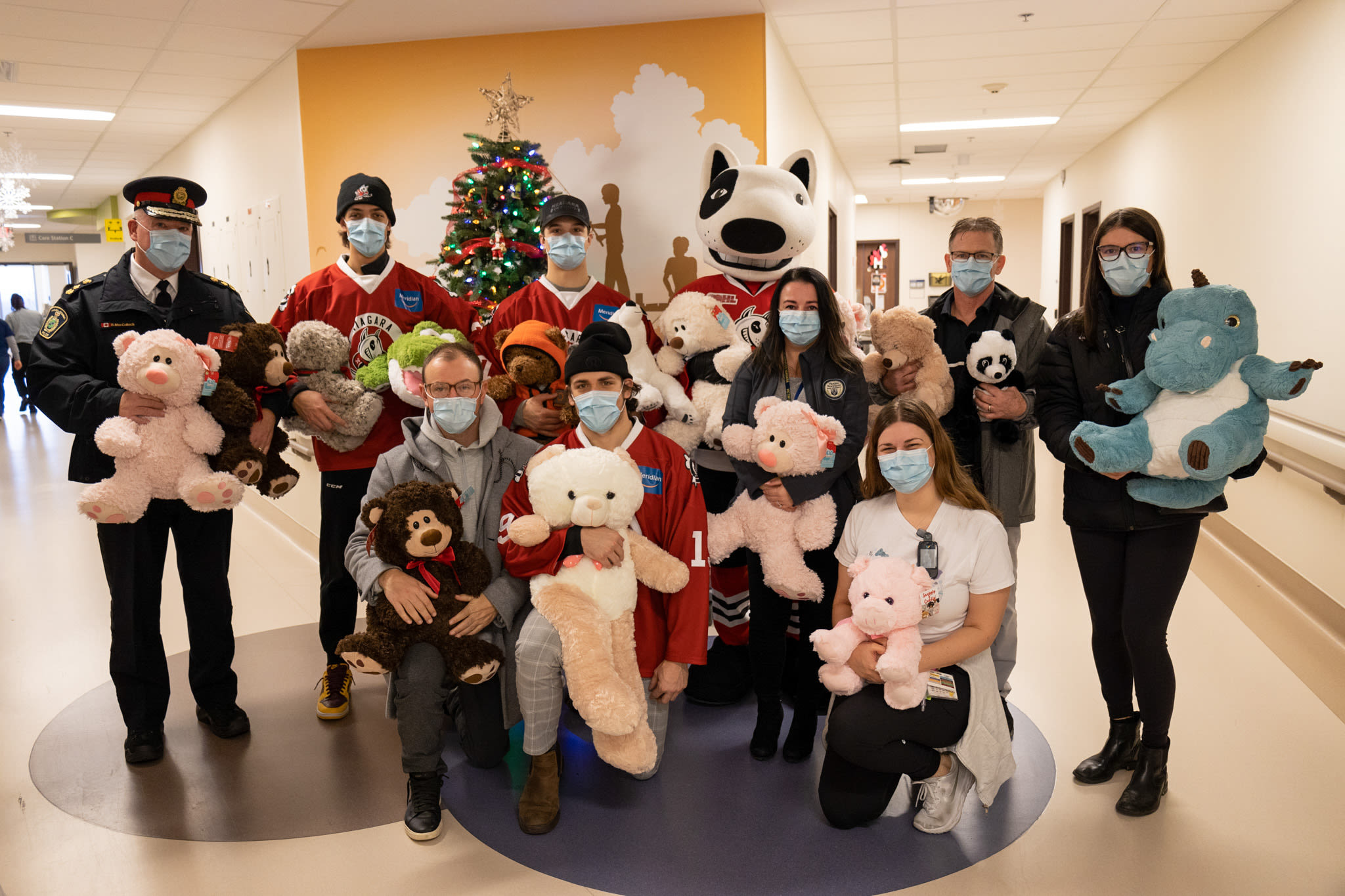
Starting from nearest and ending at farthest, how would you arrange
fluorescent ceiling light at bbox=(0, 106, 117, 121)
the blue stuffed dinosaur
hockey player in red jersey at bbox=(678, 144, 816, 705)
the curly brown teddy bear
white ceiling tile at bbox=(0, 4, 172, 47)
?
the blue stuffed dinosaur, the curly brown teddy bear, hockey player in red jersey at bbox=(678, 144, 816, 705), white ceiling tile at bbox=(0, 4, 172, 47), fluorescent ceiling light at bbox=(0, 106, 117, 121)

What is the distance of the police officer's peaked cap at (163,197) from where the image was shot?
2818 mm

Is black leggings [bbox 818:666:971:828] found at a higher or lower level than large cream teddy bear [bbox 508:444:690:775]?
lower

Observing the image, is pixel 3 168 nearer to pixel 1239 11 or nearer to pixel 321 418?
pixel 321 418

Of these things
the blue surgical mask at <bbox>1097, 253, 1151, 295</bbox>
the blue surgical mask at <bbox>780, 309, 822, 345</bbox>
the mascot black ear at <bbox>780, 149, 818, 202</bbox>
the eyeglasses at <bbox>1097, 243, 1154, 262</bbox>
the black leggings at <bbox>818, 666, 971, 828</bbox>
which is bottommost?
the black leggings at <bbox>818, 666, 971, 828</bbox>

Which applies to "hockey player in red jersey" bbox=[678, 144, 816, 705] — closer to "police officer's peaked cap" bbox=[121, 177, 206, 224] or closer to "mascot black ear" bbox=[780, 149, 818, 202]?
"mascot black ear" bbox=[780, 149, 818, 202]

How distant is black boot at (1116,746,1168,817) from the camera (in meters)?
2.57

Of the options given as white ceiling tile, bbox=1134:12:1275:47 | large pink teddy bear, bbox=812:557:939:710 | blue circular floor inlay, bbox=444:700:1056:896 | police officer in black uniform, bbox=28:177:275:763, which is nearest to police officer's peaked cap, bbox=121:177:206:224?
police officer in black uniform, bbox=28:177:275:763

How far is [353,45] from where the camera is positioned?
17.6 feet

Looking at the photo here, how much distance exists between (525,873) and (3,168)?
10.8 metres

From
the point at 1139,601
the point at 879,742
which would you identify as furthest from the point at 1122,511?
the point at 879,742

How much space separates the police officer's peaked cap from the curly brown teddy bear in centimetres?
107

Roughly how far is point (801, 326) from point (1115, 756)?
65.0 inches

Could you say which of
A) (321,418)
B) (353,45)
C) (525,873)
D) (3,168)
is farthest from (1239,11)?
(3,168)

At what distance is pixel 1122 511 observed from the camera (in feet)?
8.21
